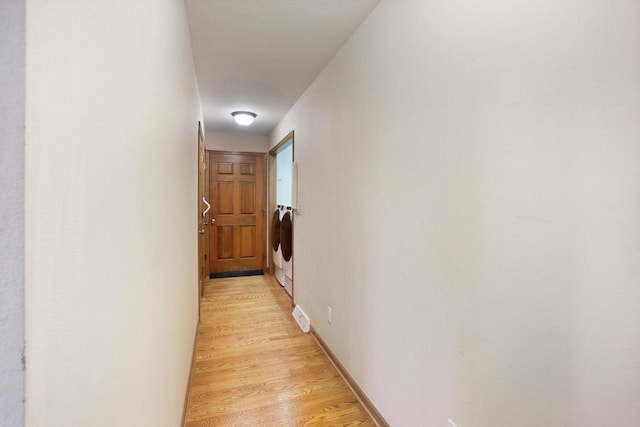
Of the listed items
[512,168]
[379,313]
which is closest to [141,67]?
[512,168]

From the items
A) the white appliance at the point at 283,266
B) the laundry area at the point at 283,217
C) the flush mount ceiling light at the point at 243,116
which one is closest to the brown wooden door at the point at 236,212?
the laundry area at the point at 283,217

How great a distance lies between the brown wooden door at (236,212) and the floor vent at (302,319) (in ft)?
6.30

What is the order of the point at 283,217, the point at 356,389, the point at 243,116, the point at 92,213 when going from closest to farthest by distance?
the point at 92,213 → the point at 356,389 → the point at 243,116 → the point at 283,217

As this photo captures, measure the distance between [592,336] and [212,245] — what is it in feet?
15.2

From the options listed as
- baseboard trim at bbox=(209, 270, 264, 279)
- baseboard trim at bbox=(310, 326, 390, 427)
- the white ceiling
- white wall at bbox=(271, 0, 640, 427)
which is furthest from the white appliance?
white wall at bbox=(271, 0, 640, 427)

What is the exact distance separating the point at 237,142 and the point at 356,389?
157 inches

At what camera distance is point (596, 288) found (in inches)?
29.0

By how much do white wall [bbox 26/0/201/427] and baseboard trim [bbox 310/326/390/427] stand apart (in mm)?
1178

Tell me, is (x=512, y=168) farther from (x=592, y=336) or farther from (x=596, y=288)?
(x=592, y=336)

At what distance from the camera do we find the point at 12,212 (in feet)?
1.02

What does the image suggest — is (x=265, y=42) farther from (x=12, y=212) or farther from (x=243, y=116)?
(x=12, y=212)

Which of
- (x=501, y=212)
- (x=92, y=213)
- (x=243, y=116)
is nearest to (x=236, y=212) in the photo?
(x=243, y=116)

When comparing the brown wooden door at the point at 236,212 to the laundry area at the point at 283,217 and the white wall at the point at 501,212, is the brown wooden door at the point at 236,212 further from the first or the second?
the white wall at the point at 501,212

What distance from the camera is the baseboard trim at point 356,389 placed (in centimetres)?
165
